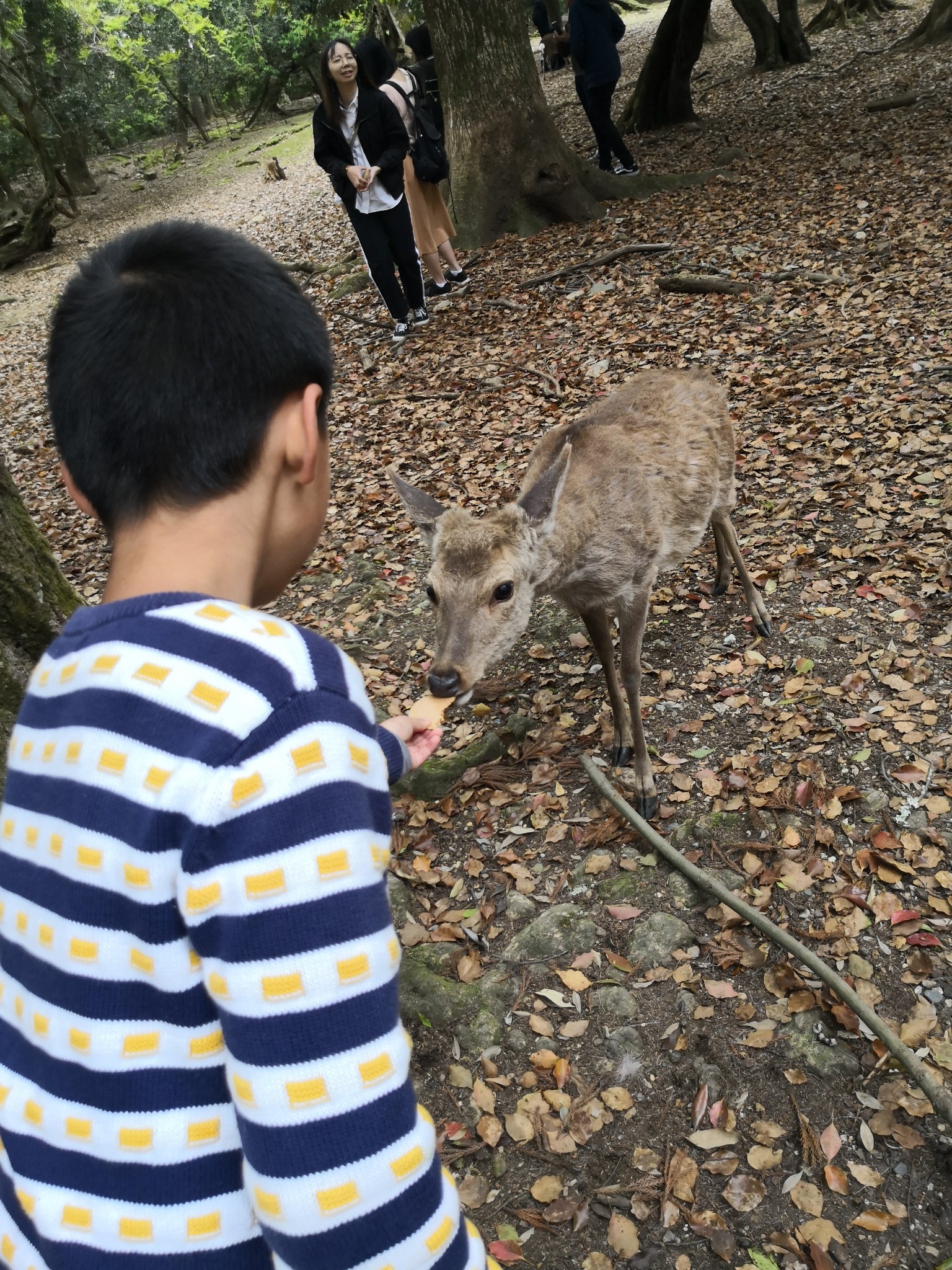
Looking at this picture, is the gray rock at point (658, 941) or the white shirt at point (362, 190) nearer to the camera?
the gray rock at point (658, 941)

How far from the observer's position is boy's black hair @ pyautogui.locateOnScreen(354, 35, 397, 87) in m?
8.52

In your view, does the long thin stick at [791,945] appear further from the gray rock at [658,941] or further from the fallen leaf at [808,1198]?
the fallen leaf at [808,1198]

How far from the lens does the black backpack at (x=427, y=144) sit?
926cm

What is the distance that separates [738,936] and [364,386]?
7491mm

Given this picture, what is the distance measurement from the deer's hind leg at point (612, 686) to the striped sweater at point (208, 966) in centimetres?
343

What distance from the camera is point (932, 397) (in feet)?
21.2

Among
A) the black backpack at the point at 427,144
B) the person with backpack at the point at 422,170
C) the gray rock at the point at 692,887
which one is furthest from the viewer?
the black backpack at the point at 427,144

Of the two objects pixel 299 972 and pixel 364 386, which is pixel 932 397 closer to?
pixel 364 386

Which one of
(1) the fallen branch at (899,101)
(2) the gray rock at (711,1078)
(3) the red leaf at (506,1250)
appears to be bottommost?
(2) the gray rock at (711,1078)

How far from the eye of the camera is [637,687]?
4.40 m

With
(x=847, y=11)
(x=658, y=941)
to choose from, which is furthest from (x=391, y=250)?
(x=847, y=11)

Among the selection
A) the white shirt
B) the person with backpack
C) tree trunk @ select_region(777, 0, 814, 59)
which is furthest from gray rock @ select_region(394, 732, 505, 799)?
tree trunk @ select_region(777, 0, 814, 59)

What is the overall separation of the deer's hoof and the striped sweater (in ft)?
10.1

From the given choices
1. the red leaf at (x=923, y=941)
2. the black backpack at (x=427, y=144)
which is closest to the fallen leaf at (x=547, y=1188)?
the red leaf at (x=923, y=941)
